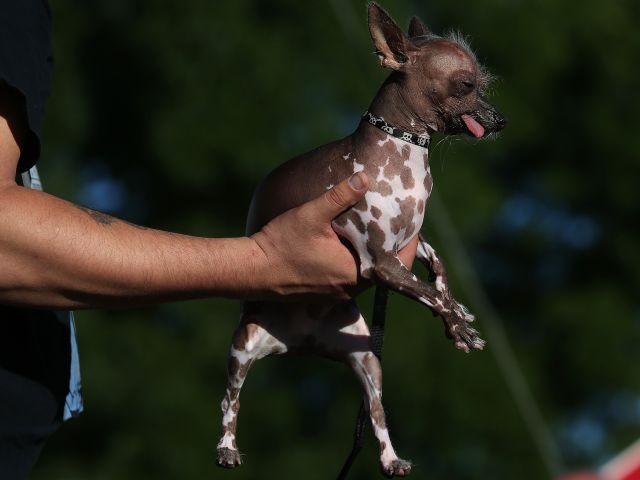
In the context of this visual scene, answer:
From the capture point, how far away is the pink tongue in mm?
1932

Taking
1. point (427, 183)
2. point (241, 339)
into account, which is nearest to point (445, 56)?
point (427, 183)

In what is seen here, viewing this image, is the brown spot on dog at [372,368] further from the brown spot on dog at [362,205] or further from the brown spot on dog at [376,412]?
the brown spot on dog at [362,205]

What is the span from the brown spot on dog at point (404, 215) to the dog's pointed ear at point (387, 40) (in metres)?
0.21

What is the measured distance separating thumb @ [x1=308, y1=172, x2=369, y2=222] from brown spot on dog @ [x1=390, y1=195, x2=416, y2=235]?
69 mm

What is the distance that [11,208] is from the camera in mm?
1688

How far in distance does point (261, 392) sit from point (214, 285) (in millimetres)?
9744

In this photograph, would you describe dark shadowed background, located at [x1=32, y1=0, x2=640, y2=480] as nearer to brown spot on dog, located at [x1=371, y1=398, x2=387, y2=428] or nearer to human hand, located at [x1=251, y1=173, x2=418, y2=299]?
brown spot on dog, located at [x1=371, y1=398, x2=387, y2=428]

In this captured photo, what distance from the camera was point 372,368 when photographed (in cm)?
200

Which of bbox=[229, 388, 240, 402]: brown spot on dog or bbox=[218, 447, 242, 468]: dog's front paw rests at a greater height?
bbox=[229, 388, 240, 402]: brown spot on dog

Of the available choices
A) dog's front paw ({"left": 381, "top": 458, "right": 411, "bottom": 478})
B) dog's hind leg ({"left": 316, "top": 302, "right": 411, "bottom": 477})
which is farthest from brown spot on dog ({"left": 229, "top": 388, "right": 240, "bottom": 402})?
dog's front paw ({"left": 381, "top": 458, "right": 411, "bottom": 478})

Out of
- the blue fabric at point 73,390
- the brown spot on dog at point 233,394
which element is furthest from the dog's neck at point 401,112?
the blue fabric at point 73,390

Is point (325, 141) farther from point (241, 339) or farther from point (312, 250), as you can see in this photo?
point (312, 250)

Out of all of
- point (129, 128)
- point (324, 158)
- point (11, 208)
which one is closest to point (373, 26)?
point (324, 158)

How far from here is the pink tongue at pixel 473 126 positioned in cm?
193
